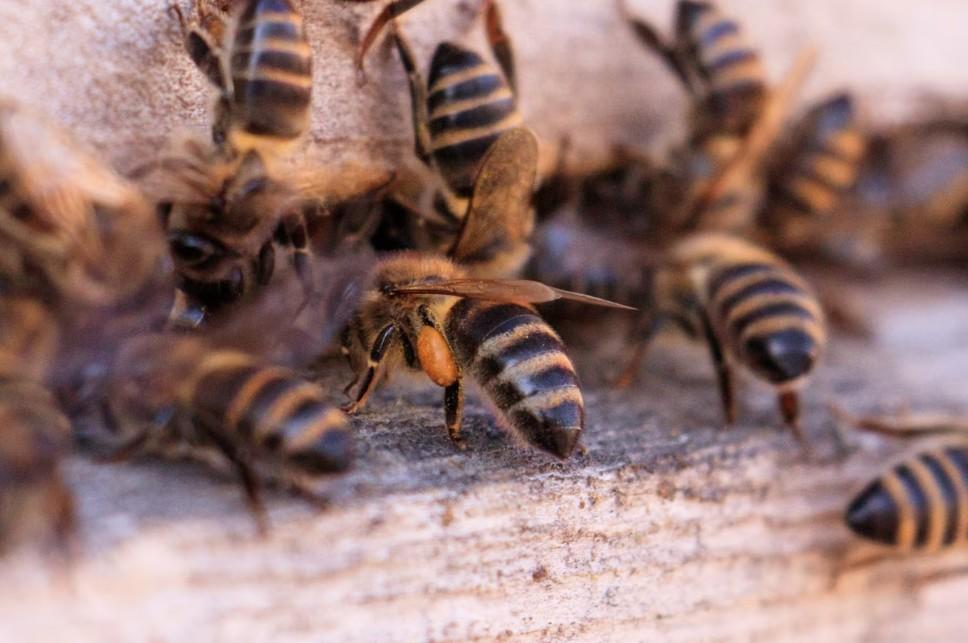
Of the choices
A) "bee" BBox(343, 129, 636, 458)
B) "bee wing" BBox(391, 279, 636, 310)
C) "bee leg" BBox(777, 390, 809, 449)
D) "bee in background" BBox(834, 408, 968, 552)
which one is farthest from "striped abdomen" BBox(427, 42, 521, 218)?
"bee in background" BBox(834, 408, 968, 552)

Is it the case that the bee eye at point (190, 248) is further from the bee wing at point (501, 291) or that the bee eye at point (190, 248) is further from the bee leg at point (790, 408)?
the bee leg at point (790, 408)

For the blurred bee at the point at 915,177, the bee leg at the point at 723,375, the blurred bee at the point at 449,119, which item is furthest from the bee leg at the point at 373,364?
the blurred bee at the point at 915,177

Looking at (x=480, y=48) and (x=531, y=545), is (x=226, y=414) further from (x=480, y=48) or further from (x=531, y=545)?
(x=480, y=48)

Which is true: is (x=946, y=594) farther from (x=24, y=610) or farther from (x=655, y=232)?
(x=24, y=610)

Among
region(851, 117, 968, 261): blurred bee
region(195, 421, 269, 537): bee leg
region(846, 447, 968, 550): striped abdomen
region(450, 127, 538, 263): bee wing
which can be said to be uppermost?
region(851, 117, 968, 261): blurred bee

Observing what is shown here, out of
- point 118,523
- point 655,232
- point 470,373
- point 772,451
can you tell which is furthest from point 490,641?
point 655,232

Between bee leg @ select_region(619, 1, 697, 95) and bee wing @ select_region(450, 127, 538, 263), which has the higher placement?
bee leg @ select_region(619, 1, 697, 95)

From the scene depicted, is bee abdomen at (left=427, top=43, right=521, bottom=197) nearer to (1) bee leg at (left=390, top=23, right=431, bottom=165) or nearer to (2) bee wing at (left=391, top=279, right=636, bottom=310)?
(1) bee leg at (left=390, top=23, right=431, bottom=165)
